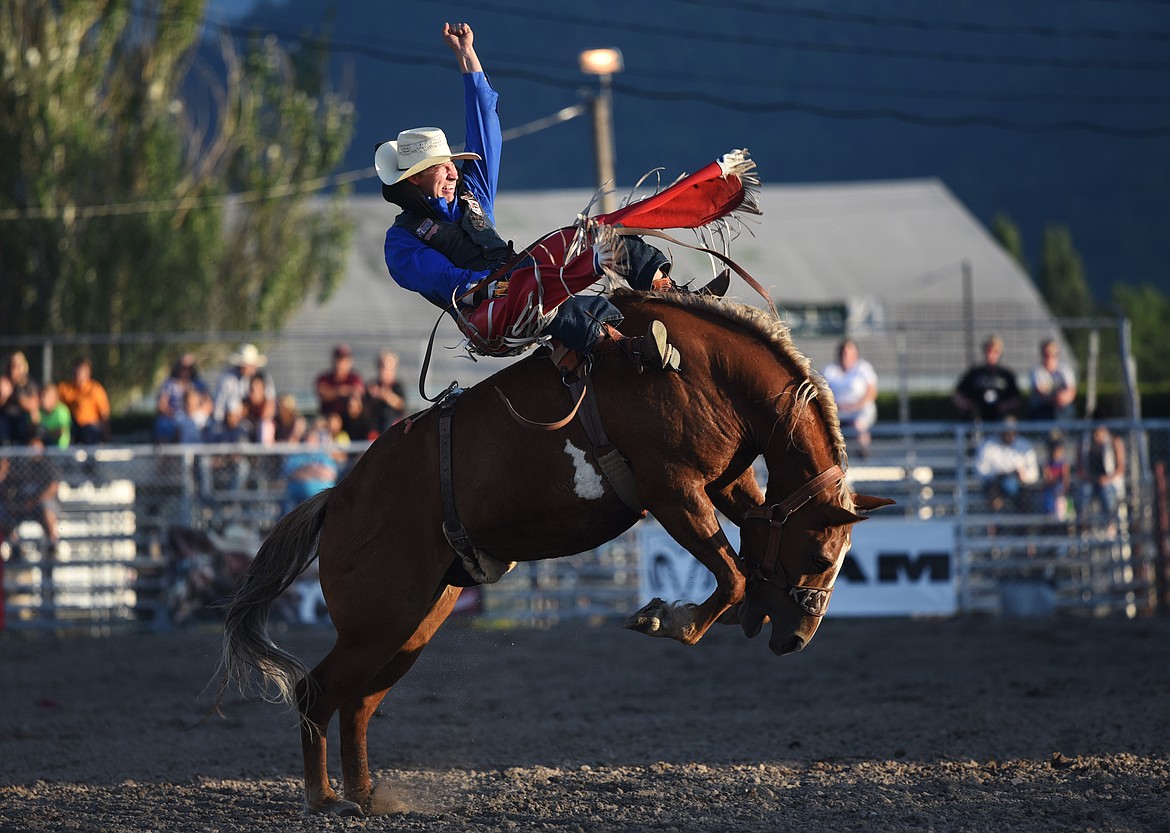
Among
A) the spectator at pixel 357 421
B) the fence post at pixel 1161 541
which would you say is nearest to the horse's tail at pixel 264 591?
the spectator at pixel 357 421

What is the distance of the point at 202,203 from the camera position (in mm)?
20094

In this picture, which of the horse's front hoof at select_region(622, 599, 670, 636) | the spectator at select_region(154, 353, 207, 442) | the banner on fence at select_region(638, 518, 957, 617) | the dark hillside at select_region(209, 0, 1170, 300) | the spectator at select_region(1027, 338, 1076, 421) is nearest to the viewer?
the horse's front hoof at select_region(622, 599, 670, 636)

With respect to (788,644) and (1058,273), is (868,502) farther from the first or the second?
(1058,273)

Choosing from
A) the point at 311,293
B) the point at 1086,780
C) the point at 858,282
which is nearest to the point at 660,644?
the point at 1086,780

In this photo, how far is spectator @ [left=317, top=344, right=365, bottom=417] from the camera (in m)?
12.1

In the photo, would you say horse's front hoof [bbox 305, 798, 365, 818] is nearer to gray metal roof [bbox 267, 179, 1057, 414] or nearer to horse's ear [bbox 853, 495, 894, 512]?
horse's ear [bbox 853, 495, 894, 512]

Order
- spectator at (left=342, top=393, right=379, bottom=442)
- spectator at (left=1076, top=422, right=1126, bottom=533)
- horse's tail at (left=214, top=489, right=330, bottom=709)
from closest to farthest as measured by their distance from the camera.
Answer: horse's tail at (left=214, top=489, right=330, bottom=709)
spectator at (left=1076, top=422, right=1126, bottom=533)
spectator at (left=342, top=393, right=379, bottom=442)

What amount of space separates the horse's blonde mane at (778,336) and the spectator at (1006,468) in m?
7.68

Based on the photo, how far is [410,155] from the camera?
4.70 m

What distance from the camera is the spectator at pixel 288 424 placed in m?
11.9

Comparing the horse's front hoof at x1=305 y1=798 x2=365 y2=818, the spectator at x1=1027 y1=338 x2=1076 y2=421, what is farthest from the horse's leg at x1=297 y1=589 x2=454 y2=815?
the spectator at x1=1027 y1=338 x2=1076 y2=421

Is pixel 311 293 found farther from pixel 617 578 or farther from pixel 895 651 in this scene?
pixel 895 651

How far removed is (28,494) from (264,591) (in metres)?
6.94

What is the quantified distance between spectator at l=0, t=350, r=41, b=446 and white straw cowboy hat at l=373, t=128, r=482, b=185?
8.26 metres
